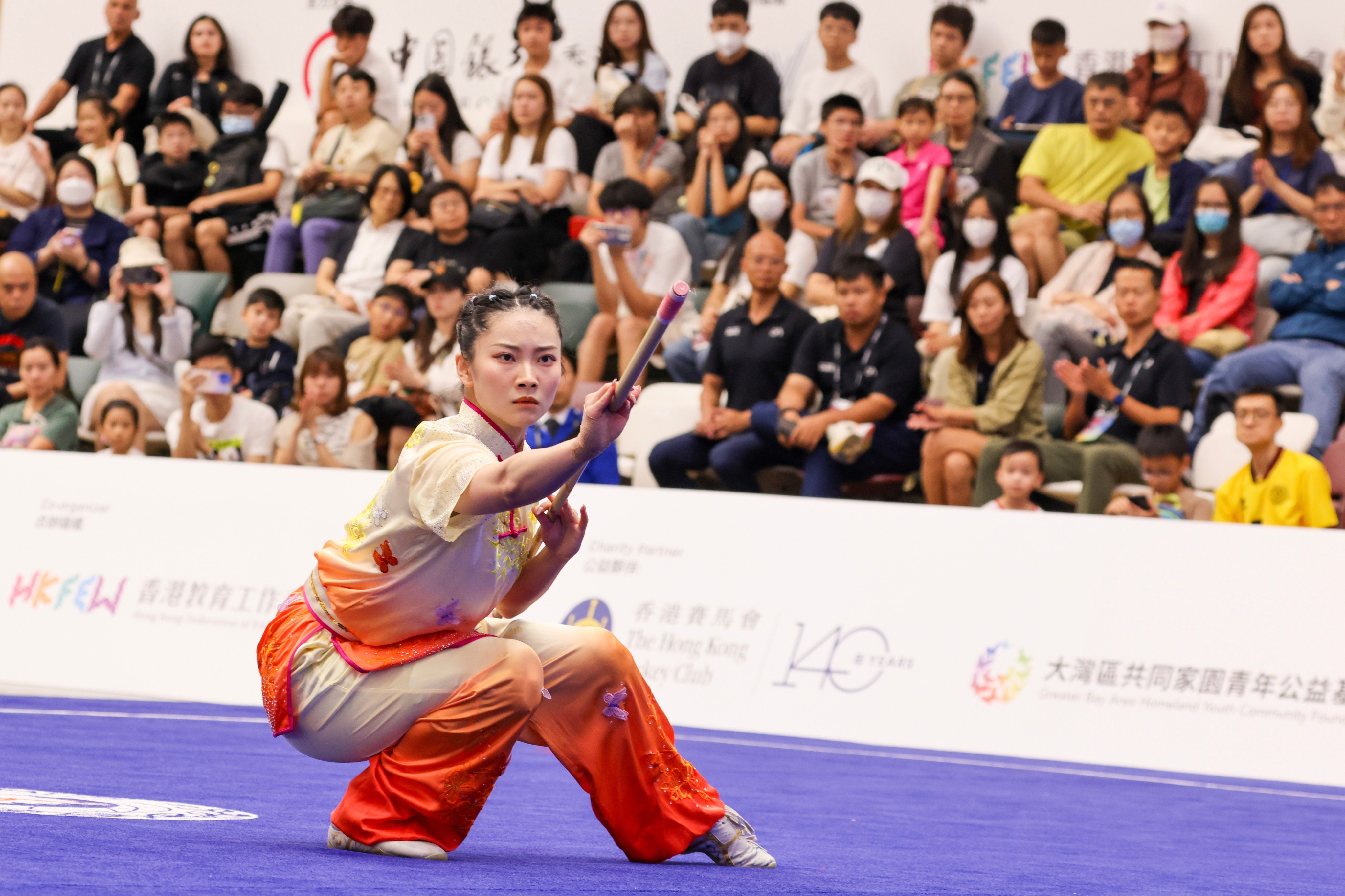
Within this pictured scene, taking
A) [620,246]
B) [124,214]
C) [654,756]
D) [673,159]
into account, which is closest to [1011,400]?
[620,246]

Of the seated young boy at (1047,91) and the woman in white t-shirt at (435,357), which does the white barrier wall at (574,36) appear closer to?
the seated young boy at (1047,91)

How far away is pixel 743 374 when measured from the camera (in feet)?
26.4

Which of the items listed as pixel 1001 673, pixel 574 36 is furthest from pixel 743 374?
pixel 574 36

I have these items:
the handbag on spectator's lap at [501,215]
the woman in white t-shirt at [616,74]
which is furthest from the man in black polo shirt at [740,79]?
Result: the handbag on spectator's lap at [501,215]

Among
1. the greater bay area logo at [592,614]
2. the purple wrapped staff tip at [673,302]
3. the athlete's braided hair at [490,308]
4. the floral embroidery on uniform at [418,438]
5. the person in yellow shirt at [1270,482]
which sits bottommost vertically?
the greater bay area logo at [592,614]

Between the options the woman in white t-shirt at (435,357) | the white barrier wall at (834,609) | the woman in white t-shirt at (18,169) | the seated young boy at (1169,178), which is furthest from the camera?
the woman in white t-shirt at (18,169)

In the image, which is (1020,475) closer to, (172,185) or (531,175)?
(531,175)

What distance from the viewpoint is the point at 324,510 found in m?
6.98

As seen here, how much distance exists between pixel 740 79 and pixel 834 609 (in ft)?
15.0

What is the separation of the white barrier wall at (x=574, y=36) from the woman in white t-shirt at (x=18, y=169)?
932 mm

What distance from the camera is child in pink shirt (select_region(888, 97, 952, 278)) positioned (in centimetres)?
843

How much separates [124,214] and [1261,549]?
8.08 meters

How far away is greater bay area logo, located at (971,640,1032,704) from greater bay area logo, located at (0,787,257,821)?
332cm

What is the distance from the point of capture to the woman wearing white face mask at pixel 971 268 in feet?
26.1
